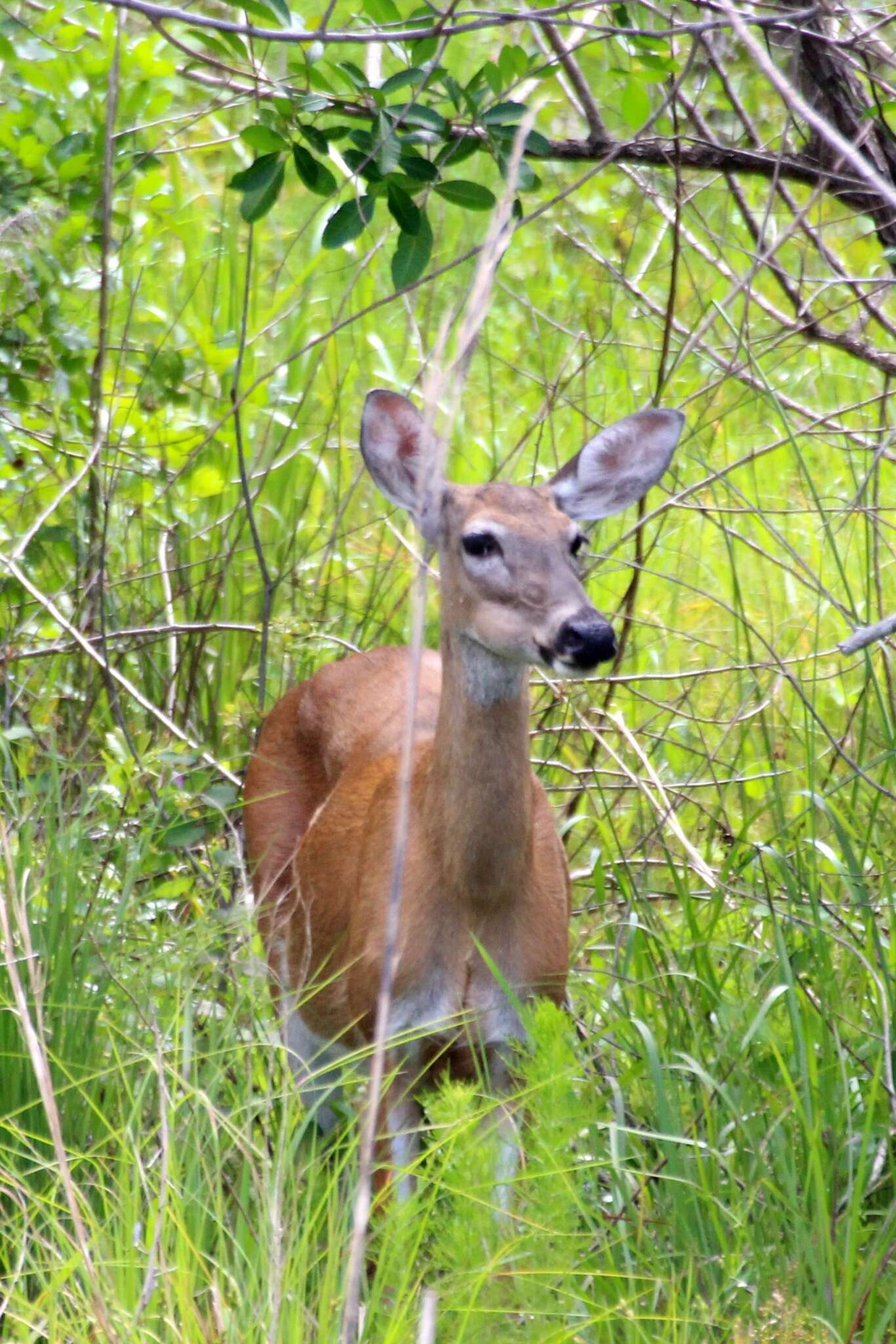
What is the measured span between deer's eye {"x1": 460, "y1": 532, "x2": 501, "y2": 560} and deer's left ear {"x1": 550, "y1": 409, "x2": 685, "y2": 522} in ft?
1.27

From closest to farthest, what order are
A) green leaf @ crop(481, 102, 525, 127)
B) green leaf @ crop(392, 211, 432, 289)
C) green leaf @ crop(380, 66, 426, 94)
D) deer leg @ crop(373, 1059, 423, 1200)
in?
green leaf @ crop(380, 66, 426, 94)
green leaf @ crop(481, 102, 525, 127)
green leaf @ crop(392, 211, 432, 289)
deer leg @ crop(373, 1059, 423, 1200)

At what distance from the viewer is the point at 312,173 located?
3.57 metres

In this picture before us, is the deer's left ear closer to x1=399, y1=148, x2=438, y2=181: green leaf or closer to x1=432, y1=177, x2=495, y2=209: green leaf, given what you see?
x1=432, y1=177, x2=495, y2=209: green leaf

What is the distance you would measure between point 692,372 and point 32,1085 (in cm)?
457

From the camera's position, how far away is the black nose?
10.7ft

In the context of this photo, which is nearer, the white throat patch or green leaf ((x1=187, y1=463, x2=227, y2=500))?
the white throat patch

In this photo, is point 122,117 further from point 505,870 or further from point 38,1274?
point 38,1274

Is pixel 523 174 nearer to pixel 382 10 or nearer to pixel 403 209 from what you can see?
pixel 403 209

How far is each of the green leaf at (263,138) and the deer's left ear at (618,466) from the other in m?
0.91

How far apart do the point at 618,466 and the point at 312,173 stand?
947mm

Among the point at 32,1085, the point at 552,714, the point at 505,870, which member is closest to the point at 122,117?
the point at 552,714

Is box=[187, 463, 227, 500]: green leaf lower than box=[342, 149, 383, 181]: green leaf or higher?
lower

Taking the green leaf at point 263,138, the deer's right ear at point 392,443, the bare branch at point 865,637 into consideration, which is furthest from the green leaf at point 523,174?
the bare branch at point 865,637

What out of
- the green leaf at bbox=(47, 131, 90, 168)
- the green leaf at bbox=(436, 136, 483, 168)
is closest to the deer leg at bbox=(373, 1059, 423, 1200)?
the green leaf at bbox=(436, 136, 483, 168)
